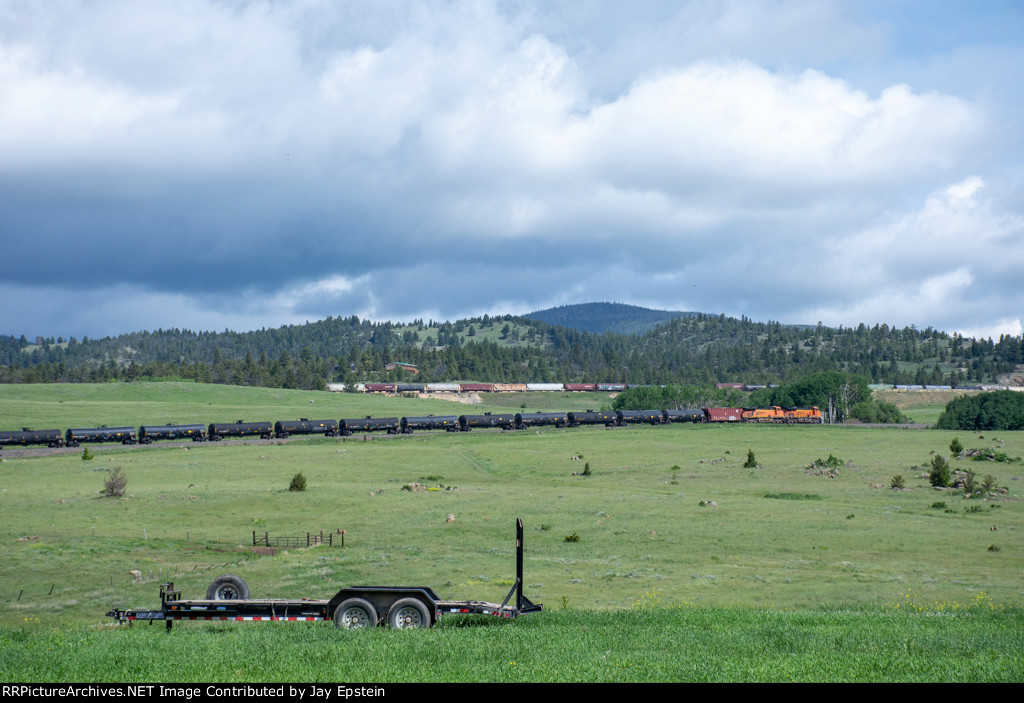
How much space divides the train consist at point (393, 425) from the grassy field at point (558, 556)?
12.8m

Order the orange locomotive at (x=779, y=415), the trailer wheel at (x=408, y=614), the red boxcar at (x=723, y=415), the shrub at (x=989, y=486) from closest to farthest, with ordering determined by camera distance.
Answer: the trailer wheel at (x=408, y=614) → the shrub at (x=989, y=486) → the red boxcar at (x=723, y=415) → the orange locomotive at (x=779, y=415)

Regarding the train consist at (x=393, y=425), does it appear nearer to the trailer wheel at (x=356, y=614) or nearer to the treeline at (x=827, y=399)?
the treeline at (x=827, y=399)

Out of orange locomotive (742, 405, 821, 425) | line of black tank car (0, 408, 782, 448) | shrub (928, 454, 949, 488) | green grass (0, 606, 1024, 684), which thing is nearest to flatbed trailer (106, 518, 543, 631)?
green grass (0, 606, 1024, 684)

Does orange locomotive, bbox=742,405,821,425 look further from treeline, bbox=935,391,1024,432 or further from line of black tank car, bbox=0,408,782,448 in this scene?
treeline, bbox=935,391,1024,432

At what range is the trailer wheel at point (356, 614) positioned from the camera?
16844 mm

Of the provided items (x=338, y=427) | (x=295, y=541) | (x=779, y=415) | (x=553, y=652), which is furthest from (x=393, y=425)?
(x=553, y=652)

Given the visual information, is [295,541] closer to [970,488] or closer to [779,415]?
[970,488]

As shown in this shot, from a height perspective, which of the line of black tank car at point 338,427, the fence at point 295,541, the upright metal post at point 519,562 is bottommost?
the fence at point 295,541

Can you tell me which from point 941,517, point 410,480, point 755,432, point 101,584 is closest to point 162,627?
point 101,584

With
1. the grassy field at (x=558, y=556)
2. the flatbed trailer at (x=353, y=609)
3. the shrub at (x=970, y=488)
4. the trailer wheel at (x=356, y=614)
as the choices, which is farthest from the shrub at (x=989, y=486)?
the trailer wheel at (x=356, y=614)

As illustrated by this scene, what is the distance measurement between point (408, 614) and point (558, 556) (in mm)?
19242

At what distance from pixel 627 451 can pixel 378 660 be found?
85.7m

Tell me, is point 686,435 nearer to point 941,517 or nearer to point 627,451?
point 627,451
